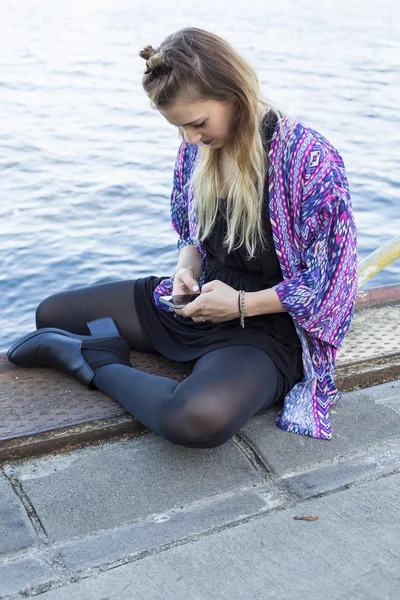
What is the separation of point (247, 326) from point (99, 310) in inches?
26.2

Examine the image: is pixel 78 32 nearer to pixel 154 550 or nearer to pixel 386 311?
pixel 386 311

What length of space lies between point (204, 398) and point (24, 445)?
58cm

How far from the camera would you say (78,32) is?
47.5 ft

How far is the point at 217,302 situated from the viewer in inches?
112

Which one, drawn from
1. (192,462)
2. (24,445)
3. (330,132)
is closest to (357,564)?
(192,462)

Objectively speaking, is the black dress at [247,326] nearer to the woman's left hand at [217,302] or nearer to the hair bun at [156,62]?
the woman's left hand at [217,302]

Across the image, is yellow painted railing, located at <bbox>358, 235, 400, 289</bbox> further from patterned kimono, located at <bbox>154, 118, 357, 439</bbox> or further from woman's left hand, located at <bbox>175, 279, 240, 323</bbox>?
woman's left hand, located at <bbox>175, 279, 240, 323</bbox>

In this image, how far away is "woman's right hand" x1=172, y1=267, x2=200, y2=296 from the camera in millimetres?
3066

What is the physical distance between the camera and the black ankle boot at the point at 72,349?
9.96ft

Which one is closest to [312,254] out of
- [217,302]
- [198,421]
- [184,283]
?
[217,302]

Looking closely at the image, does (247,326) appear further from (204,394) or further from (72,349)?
Answer: (72,349)

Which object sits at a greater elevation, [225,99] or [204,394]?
[225,99]

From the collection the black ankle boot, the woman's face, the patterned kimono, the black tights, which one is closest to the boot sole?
the black ankle boot

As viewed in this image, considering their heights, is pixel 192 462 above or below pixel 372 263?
below
